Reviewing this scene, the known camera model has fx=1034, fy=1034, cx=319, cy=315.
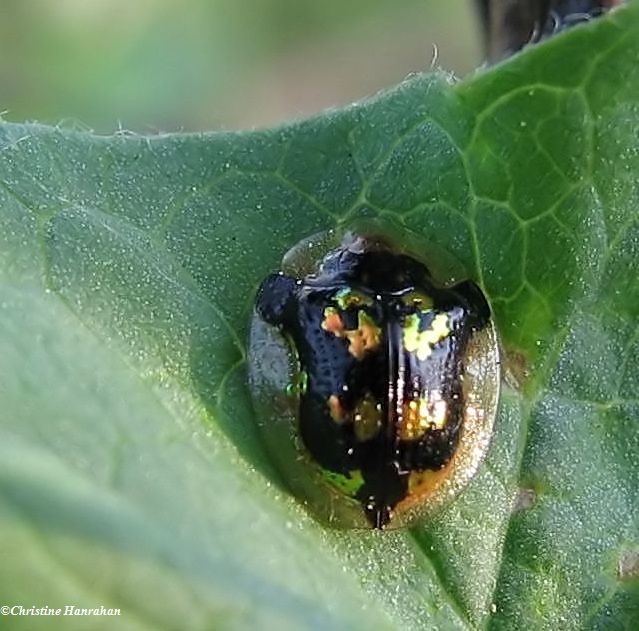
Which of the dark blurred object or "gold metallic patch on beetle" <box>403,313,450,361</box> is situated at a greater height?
the dark blurred object

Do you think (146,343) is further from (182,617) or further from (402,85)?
(402,85)

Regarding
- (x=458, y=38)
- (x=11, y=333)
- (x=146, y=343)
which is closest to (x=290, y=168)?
(x=146, y=343)

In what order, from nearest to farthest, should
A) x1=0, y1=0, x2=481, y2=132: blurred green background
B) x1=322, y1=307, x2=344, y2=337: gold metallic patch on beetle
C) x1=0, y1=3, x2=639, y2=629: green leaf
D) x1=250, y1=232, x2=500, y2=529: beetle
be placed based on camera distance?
x1=0, y1=3, x2=639, y2=629: green leaf, x1=250, y1=232, x2=500, y2=529: beetle, x1=322, y1=307, x2=344, y2=337: gold metallic patch on beetle, x1=0, y1=0, x2=481, y2=132: blurred green background

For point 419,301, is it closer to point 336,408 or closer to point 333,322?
point 333,322

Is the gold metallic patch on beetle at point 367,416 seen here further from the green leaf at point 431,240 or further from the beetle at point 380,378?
the green leaf at point 431,240

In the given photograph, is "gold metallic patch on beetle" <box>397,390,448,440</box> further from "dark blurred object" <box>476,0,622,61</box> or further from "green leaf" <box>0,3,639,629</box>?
"dark blurred object" <box>476,0,622,61</box>

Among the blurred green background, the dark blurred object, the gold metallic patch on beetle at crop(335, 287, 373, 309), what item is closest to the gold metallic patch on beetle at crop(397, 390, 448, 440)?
the gold metallic patch on beetle at crop(335, 287, 373, 309)

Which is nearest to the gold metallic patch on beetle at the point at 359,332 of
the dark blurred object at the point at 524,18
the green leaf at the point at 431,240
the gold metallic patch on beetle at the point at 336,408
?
the gold metallic patch on beetle at the point at 336,408
